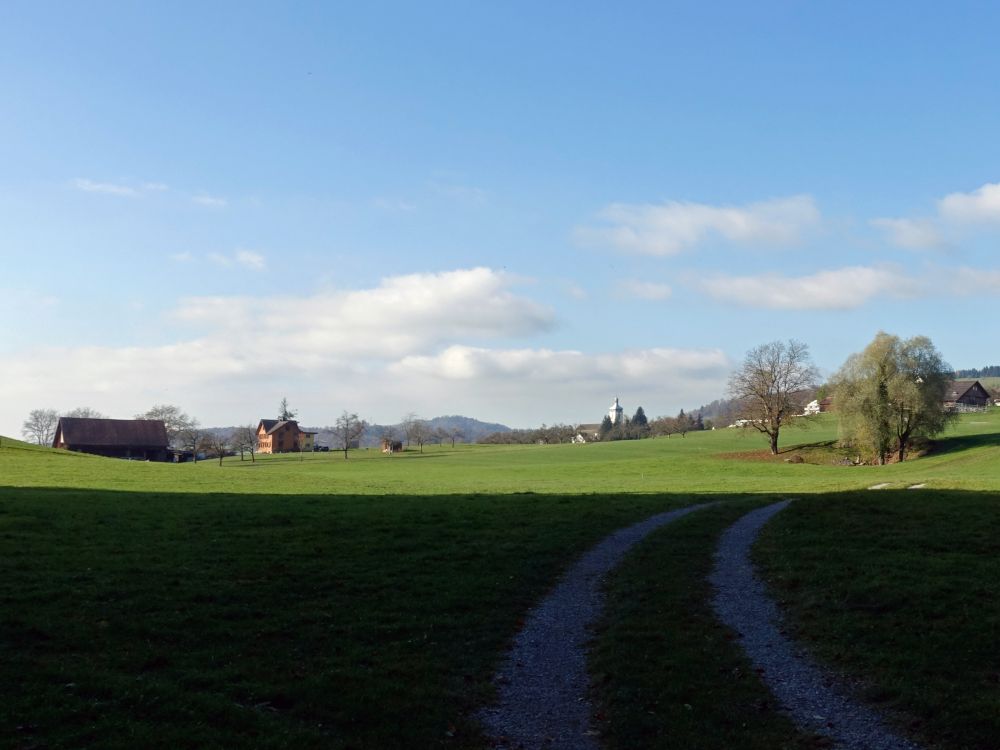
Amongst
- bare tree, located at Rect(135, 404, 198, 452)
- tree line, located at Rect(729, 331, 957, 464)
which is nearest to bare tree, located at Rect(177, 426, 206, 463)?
bare tree, located at Rect(135, 404, 198, 452)

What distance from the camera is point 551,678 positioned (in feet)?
40.5

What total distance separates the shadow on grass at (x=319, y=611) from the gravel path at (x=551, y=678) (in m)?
0.41

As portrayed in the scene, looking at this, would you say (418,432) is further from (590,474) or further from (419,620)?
(419,620)

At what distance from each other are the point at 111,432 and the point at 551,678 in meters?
126

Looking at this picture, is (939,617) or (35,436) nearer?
(939,617)

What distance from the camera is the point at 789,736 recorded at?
991cm

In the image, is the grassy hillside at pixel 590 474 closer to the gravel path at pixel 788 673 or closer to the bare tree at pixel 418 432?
the gravel path at pixel 788 673

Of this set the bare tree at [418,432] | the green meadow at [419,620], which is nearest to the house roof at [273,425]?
the bare tree at [418,432]

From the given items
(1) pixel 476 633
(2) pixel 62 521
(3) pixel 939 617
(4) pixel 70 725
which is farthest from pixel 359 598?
(2) pixel 62 521

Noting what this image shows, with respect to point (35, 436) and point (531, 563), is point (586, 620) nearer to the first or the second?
point (531, 563)

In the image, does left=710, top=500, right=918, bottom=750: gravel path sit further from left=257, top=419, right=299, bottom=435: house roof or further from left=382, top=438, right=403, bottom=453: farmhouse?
left=257, top=419, right=299, bottom=435: house roof

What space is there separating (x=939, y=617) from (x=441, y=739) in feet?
33.2

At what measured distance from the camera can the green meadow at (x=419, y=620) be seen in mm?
10094

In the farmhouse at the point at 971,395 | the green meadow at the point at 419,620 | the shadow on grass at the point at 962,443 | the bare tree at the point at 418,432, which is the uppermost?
the farmhouse at the point at 971,395
